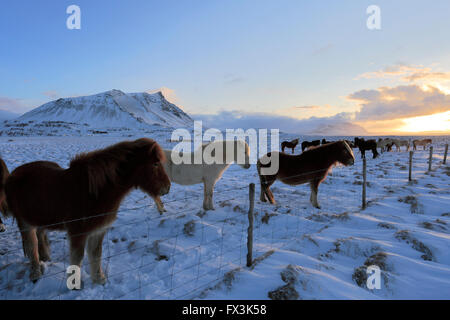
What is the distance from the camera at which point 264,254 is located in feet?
13.0

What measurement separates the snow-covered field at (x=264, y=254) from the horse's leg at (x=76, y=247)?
36 cm

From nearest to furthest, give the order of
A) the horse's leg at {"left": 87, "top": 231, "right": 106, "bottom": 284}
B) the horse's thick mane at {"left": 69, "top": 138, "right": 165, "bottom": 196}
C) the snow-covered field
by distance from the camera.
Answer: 1. the horse's thick mane at {"left": 69, "top": 138, "right": 165, "bottom": 196}
2. the snow-covered field
3. the horse's leg at {"left": 87, "top": 231, "right": 106, "bottom": 284}

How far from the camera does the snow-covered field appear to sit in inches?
116

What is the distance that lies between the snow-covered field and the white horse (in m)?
0.78

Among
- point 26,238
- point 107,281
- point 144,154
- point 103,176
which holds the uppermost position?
point 144,154

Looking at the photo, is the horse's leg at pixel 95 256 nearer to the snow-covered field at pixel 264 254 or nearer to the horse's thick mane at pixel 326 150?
the snow-covered field at pixel 264 254

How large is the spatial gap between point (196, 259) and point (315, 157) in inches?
194

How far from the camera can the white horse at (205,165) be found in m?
6.51

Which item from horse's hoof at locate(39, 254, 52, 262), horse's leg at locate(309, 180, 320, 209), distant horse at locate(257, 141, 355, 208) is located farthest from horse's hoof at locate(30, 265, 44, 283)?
horse's leg at locate(309, 180, 320, 209)

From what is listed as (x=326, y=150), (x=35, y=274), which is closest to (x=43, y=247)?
(x=35, y=274)

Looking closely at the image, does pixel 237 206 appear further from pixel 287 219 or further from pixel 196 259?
pixel 196 259

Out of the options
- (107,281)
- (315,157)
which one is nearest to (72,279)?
(107,281)

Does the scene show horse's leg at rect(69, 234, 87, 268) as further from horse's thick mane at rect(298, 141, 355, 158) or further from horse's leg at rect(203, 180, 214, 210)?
horse's thick mane at rect(298, 141, 355, 158)
